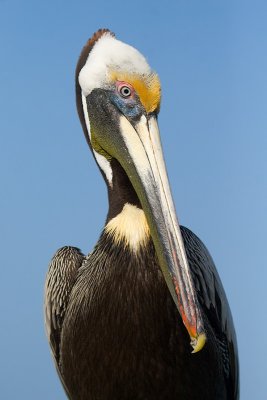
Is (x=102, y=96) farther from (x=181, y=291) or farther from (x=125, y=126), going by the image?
(x=181, y=291)

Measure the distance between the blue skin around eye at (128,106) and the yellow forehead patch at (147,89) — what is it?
5 cm

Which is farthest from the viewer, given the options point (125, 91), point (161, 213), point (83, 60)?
point (83, 60)

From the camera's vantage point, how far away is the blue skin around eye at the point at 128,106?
4.58 meters

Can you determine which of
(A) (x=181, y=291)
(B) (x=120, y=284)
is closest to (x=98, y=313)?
(B) (x=120, y=284)

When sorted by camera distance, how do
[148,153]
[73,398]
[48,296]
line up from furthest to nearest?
[48,296] → [73,398] → [148,153]

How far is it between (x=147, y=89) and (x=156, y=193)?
691mm

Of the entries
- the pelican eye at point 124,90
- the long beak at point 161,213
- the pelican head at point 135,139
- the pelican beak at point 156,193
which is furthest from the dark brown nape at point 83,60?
the long beak at point 161,213

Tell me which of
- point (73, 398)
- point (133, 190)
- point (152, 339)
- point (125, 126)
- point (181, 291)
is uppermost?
point (125, 126)

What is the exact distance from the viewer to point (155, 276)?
178 inches

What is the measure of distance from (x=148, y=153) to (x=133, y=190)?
0.40 metres

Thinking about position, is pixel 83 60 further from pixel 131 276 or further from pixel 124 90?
pixel 131 276

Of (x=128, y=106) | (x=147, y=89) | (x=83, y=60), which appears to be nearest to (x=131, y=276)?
(x=128, y=106)

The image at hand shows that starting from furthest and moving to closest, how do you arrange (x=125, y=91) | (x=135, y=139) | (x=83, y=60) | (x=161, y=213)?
(x=83, y=60), (x=125, y=91), (x=135, y=139), (x=161, y=213)

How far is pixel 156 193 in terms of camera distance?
4359 mm
